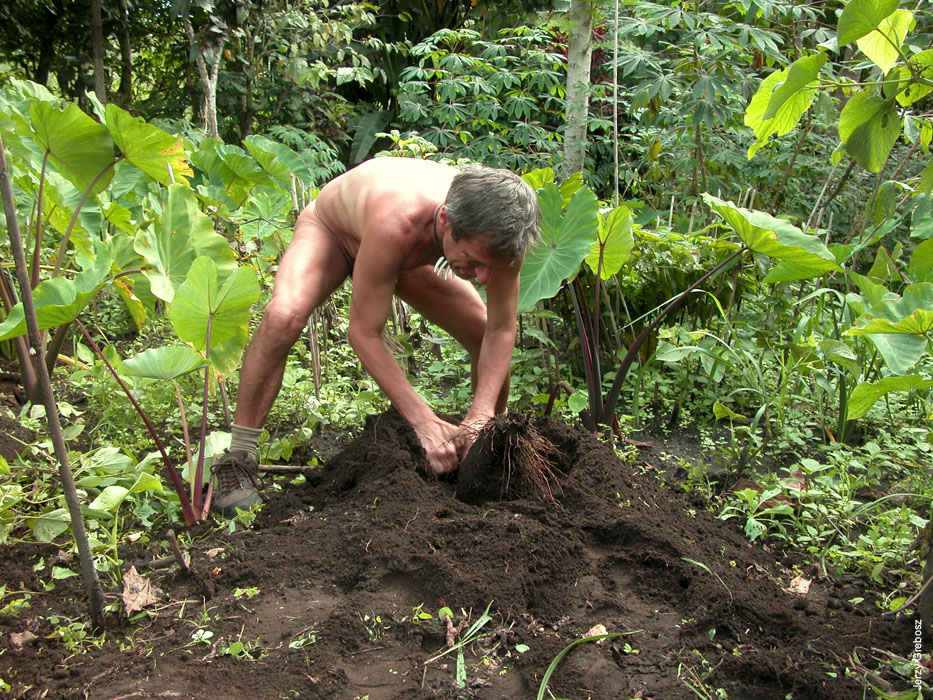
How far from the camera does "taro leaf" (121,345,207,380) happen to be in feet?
6.17

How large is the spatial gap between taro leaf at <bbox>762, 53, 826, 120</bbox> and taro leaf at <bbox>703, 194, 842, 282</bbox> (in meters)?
1.00

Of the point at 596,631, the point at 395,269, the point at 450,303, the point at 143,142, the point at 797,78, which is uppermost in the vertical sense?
the point at 797,78

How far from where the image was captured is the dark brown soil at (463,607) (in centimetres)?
160

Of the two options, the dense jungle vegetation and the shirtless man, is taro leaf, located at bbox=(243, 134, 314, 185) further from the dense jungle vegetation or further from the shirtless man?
the shirtless man

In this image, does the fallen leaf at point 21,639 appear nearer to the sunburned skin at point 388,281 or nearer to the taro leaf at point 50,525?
the taro leaf at point 50,525

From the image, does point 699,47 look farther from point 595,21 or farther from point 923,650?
point 923,650

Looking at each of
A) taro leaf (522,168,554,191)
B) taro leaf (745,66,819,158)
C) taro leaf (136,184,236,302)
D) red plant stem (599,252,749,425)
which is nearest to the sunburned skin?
taro leaf (136,184,236,302)

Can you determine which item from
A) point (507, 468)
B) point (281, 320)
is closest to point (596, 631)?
point (507, 468)

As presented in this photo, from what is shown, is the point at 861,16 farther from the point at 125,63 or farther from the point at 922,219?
the point at 125,63

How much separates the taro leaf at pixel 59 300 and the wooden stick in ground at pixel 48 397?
16 centimetres

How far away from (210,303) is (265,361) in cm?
30

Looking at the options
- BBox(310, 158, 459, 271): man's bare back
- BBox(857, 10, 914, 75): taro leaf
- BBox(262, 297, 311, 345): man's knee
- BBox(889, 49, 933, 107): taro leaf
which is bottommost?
BBox(262, 297, 311, 345): man's knee

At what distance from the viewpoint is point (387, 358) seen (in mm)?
2367

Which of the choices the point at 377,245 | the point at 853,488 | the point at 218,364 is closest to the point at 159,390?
the point at 218,364
